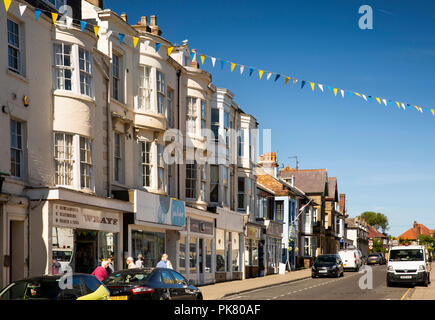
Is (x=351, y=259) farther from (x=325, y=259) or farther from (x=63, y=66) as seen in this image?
(x=63, y=66)

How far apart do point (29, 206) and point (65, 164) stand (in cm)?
241

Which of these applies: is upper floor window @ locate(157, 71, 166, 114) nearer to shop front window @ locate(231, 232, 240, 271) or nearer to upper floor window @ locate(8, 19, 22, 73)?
upper floor window @ locate(8, 19, 22, 73)

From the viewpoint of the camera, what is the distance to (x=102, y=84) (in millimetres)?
22469

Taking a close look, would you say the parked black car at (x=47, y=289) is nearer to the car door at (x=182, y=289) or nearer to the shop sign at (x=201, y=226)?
the car door at (x=182, y=289)

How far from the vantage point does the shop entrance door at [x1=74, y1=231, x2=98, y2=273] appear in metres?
20.1

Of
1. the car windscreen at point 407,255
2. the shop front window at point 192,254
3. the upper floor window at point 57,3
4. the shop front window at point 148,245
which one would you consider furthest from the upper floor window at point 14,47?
the car windscreen at point 407,255

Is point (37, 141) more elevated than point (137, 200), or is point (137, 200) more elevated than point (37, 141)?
point (37, 141)

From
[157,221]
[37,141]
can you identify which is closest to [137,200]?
[157,221]

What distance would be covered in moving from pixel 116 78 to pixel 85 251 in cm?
728

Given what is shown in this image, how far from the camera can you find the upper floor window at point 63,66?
65.8 feet

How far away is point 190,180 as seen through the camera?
30547 mm

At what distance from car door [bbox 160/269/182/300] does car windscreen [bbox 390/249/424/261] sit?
1687 centimetres

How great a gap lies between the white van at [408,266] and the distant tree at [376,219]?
132 m
